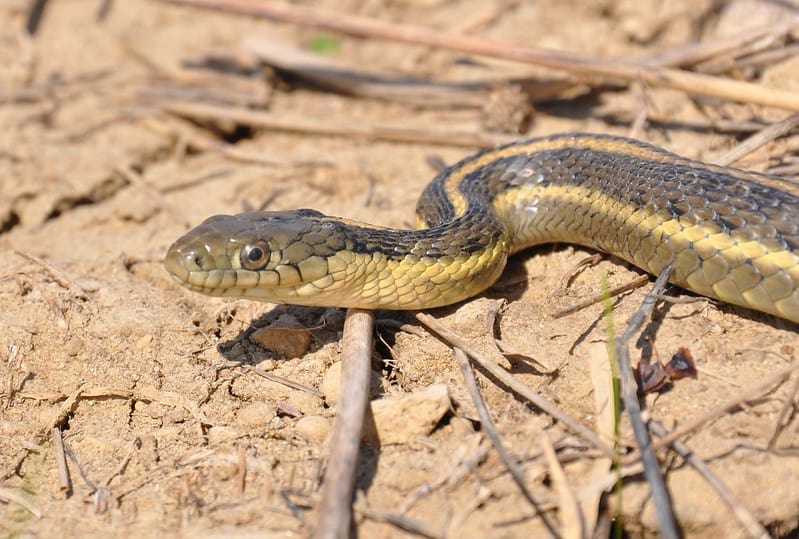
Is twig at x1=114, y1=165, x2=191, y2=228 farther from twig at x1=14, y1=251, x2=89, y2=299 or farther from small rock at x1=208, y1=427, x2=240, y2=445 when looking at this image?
small rock at x1=208, y1=427, x2=240, y2=445

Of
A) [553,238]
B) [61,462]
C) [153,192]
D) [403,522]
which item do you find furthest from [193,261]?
[153,192]

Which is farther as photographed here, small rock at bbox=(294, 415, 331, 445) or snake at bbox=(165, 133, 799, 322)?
snake at bbox=(165, 133, 799, 322)

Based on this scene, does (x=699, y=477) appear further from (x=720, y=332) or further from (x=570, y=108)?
(x=570, y=108)

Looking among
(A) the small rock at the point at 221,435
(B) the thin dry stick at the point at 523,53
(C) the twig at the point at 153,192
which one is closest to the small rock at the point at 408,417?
(A) the small rock at the point at 221,435

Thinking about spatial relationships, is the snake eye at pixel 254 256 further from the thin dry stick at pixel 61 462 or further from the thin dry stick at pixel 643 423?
the thin dry stick at pixel 643 423

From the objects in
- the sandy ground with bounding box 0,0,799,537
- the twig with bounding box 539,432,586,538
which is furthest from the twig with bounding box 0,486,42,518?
the twig with bounding box 539,432,586,538

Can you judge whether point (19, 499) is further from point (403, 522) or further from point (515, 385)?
point (515, 385)

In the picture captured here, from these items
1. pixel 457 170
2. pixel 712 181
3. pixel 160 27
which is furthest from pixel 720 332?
pixel 160 27
